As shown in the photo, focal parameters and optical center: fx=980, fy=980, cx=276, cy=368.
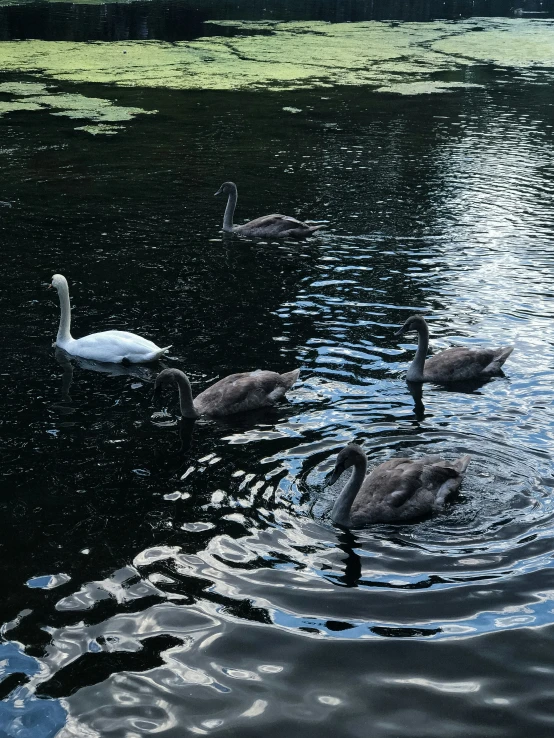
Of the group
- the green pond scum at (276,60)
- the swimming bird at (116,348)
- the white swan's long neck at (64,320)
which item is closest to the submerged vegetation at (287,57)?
the green pond scum at (276,60)

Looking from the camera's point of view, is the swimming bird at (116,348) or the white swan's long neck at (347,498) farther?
the swimming bird at (116,348)

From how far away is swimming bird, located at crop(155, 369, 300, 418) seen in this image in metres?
10.4

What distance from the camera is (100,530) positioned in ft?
26.7

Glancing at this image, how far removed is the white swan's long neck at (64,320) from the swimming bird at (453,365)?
430 cm

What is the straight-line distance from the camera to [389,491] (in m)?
8.40

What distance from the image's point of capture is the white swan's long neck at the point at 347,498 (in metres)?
8.26

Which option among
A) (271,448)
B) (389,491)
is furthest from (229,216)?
(389,491)

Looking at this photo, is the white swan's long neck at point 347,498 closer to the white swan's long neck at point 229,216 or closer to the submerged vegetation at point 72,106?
the white swan's long neck at point 229,216

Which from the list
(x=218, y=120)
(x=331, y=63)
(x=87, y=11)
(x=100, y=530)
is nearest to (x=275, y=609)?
(x=100, y=530)

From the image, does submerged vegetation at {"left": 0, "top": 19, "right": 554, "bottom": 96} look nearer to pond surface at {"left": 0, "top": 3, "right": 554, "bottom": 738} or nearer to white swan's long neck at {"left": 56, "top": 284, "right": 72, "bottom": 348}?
pond surface at {"left": 0, "top": 3, "right": 554, "bottom": 738}

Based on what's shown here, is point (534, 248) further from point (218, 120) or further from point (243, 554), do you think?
point (218, 120)

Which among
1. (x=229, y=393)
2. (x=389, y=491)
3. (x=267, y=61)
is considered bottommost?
(x=389, y=491)

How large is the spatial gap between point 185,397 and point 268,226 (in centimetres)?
762

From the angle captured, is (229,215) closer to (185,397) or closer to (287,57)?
(185,397)
